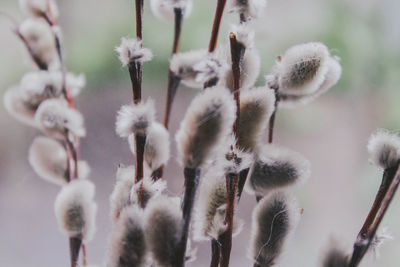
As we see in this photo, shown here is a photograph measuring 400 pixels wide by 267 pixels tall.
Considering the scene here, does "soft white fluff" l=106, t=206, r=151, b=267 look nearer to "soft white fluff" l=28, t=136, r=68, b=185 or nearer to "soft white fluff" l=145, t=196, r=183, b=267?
"soft white fluff" l=145, t=196, r=183, b=267

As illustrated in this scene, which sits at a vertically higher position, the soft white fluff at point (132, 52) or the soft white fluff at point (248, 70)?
the soft white fluff at point (132, 52)

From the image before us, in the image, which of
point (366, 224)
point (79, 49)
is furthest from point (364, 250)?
point (79, 49)

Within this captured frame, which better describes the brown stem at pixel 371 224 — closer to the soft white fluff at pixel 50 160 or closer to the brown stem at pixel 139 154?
the brown stem at pixel 139 154

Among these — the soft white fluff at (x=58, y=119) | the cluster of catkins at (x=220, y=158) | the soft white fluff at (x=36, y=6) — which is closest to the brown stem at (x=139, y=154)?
the cluster of catkins at (x=220, y=158)

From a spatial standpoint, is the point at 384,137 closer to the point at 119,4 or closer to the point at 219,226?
the point at 219,226

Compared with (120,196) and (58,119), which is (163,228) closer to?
(120,196)

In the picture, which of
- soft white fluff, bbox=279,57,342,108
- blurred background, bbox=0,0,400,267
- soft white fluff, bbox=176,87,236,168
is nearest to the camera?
soft white fluff, bbox=176,87,236,168

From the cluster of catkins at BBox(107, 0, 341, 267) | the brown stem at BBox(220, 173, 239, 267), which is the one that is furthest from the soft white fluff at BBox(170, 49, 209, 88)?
the brown stem at BBox(220, 173, 239, 267)
